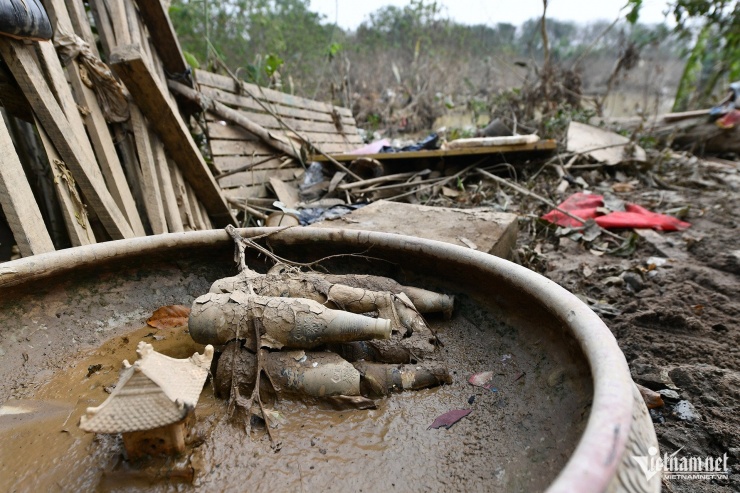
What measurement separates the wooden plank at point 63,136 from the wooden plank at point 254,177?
1913mm

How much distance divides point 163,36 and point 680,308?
13.1ft

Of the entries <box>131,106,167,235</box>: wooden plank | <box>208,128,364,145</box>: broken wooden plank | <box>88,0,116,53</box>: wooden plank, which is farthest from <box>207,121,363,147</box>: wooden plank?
<box>131,106,167,235</box>: wooden plank

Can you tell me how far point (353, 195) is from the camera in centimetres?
422

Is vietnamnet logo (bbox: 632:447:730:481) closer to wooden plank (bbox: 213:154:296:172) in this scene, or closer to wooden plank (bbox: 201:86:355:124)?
wooden plank (bbox: 213:154:296:172)

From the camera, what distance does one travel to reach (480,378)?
1.19m

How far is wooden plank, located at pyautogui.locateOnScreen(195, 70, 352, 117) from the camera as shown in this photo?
4.14 meters

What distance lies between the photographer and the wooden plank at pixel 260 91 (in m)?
4.14

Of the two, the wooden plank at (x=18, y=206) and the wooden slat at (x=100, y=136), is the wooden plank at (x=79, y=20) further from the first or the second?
the wooden plank at (x=18, y=206)

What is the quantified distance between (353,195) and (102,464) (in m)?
3.51

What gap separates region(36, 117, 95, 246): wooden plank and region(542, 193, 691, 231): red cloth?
3.40 meters

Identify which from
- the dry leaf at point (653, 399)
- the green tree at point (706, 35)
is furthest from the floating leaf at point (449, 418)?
the green tree at point (706, 35)

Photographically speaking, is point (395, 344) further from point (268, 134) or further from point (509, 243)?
point (268, 134)

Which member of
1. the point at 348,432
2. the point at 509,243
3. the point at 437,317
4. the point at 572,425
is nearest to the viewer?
the point at 572,425

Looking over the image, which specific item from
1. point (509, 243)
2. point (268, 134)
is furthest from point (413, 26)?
point (509, 243)
